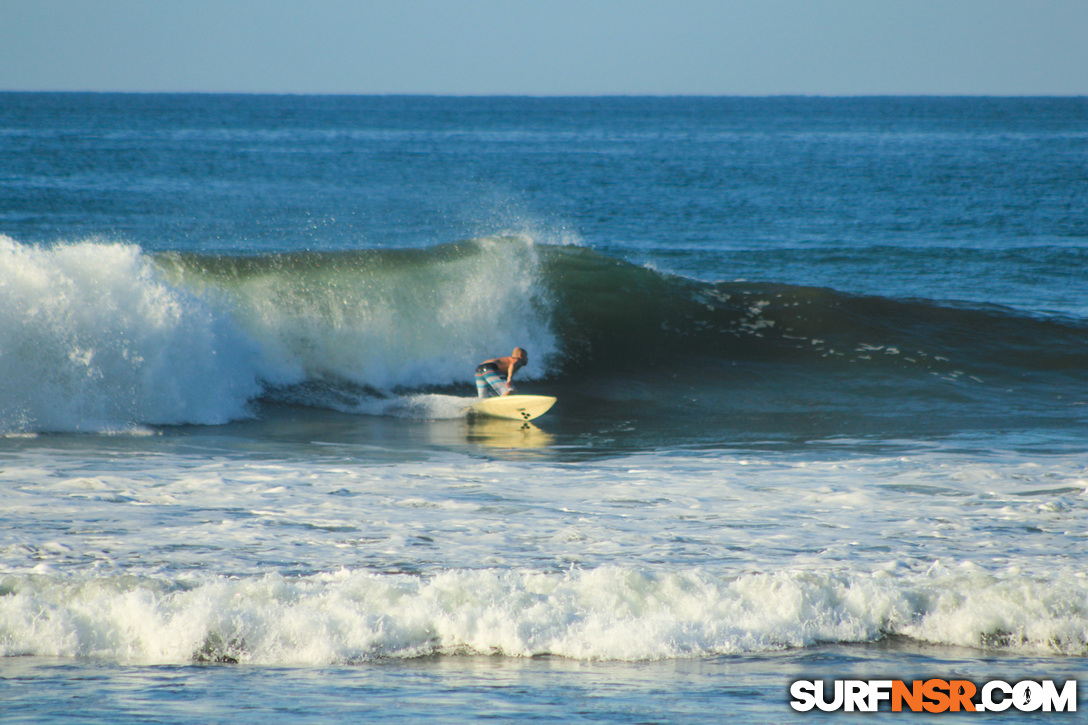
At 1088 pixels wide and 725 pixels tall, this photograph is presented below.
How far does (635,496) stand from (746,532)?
122 cm

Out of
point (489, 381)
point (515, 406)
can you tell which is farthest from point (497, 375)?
point (515, 406)

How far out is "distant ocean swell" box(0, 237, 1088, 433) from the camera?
10656 mm

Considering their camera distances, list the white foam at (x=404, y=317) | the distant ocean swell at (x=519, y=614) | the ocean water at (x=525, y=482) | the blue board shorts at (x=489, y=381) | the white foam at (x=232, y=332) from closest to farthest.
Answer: the ocean water at (x=525, y=482) < the distant ocean swell at (x=519, y=614) < the white foam at (x=232, y=332) < the blue board shorts at (x=489, y=381) < the white foam at (x=404, y=317)

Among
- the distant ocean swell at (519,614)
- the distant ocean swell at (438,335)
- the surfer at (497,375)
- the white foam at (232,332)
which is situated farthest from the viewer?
the surfer at (497,375)

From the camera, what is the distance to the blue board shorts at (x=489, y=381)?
11.4 metres

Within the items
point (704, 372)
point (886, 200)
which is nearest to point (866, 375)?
point (704, 372)

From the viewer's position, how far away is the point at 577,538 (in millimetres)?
6691

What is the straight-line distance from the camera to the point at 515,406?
1107 cm

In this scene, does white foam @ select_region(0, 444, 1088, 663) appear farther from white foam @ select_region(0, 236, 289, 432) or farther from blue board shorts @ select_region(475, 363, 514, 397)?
blue board shorts @ select_region(475, 363, 514, 397)

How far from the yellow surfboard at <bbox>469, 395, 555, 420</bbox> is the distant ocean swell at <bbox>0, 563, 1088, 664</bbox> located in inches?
208

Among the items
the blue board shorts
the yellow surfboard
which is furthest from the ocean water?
the blue board shorts

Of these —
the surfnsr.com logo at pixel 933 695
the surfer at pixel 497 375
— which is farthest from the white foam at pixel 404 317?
the surfnsr.com logo at pixel 933 695

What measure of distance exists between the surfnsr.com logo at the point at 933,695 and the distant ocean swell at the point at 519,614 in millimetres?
548

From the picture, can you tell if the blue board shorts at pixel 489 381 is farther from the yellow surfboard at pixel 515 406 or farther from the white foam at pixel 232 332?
the white foam at pixel 232 332
